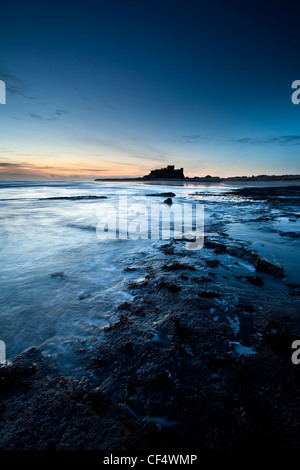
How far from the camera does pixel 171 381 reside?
156 cm

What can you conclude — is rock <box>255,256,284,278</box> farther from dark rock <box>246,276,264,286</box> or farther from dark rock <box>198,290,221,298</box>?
dark rock <box>198,290,221,298</box>

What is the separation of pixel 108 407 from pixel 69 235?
17.5 feet

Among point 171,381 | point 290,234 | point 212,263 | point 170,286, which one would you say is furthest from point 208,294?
point 290,234

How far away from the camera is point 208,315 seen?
233 centimetres

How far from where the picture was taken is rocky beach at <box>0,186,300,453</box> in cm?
122

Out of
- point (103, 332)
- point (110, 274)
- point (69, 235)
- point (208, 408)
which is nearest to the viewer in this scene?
point (208, 408)

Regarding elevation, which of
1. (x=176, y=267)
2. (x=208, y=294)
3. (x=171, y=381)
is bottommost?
(x=171, y=381)

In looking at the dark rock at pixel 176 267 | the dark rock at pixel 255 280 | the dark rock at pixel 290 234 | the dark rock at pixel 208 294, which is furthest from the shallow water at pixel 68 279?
the dark rock at pixel 208 294

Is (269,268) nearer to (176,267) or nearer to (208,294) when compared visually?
(208,294)

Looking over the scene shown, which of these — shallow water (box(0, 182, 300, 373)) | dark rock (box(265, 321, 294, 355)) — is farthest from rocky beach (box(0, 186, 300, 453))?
shallow water (box(0, 182, 300, 373))

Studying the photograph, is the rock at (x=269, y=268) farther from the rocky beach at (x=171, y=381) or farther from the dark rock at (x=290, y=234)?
the dark rock at (x=290, y=234)

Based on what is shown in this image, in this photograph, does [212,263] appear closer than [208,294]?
No
